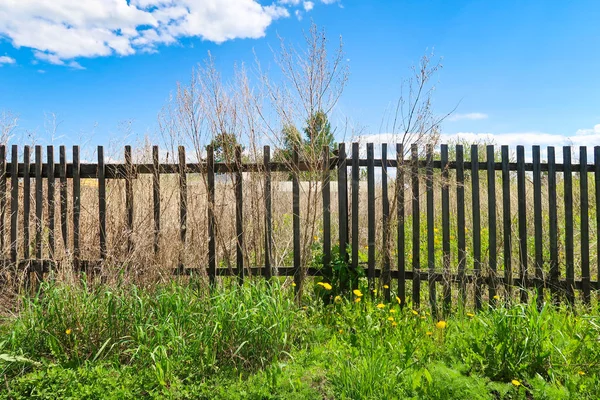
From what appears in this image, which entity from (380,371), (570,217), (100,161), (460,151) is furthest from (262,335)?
(570,217)

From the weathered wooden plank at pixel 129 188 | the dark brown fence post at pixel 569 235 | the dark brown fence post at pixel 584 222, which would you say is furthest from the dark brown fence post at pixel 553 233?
the weathered wooden plank at pixel 129 188

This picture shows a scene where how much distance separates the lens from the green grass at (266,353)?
2.72 meters

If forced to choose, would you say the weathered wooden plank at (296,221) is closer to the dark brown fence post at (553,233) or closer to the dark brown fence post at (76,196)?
the dark brown fence post at (76,196)

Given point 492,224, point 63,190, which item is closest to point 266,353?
point 492,224

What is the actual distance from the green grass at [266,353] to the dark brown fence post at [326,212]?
0.93m

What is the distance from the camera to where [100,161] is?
17.7 ft

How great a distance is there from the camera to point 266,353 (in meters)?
3.27

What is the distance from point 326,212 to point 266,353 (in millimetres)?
1870

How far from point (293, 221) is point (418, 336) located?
72.1 inches

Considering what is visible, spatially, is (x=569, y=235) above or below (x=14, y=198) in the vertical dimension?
below

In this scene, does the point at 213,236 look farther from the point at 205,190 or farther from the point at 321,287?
the point at 321,287

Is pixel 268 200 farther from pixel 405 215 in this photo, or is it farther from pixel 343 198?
pixel 405 215

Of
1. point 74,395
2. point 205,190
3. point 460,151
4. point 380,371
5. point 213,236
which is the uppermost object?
point 460,151

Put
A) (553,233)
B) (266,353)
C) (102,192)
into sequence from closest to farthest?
1. (266,353)
2. (553,233)
3. (102,192)
